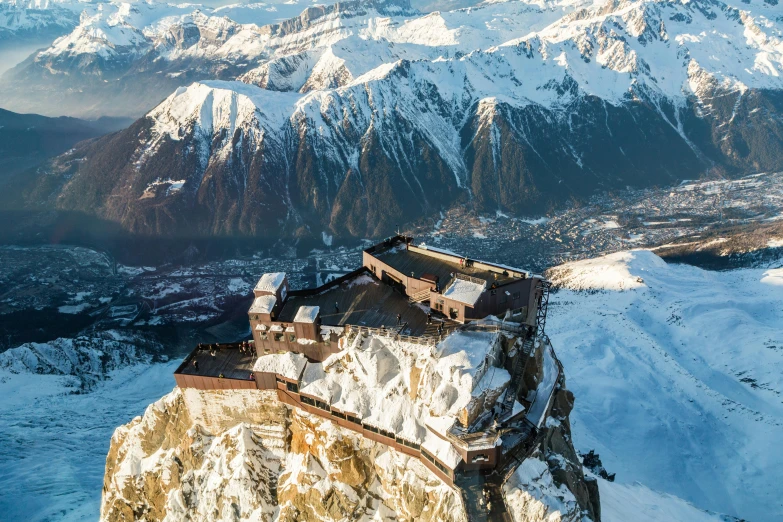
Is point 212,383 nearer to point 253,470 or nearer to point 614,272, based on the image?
point 253,470

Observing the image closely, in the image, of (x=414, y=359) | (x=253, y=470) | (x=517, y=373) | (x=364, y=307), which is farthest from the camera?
(x=364, y=307)

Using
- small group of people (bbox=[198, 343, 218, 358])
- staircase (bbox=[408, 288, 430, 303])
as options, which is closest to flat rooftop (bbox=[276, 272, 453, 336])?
staircase (bbox=[408, 288, 430, 303])

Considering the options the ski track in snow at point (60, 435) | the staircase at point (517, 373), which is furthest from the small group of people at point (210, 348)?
the staircase at point (517, 373)

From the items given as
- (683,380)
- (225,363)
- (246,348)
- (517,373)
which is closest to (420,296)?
(517,373)

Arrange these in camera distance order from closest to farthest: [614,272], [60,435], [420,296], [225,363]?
[420,296], [225,363], [60,435], [614,272]

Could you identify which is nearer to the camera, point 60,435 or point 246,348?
point 246,348

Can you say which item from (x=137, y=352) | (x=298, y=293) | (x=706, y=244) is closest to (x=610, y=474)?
(x=298, y=293)

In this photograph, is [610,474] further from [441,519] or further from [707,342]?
[707,342]
